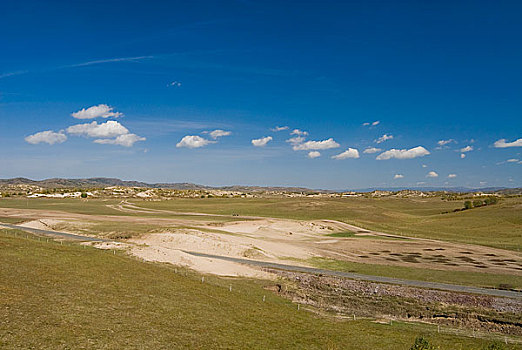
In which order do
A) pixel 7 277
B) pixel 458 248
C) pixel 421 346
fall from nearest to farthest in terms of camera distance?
pixel 421 346 → pixel 7 277 → pixel 458 248

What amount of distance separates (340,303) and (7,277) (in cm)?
2839

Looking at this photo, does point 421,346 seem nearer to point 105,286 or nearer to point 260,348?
point 260,348

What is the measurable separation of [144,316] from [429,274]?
137ft

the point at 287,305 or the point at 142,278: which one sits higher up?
the point at 142,278

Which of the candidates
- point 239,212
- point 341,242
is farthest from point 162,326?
point 239,212

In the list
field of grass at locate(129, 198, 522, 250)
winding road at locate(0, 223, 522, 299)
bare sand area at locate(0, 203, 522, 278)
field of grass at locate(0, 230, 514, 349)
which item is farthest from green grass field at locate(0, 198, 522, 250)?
field of grass at locate(0, 230, 514, 349)

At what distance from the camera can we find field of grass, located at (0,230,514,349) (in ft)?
62.7

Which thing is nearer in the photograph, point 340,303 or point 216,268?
point 340,303

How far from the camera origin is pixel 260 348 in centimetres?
2088

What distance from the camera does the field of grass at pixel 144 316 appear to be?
1911cm

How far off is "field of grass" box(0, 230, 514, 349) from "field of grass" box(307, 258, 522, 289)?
20.3 m

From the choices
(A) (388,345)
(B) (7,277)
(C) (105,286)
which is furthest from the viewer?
(C) (105,286)

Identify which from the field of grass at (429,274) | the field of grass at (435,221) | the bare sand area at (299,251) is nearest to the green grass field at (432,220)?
the field of grass at (435,221)

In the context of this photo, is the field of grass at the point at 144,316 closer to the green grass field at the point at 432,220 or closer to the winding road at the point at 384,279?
the winding road at the point at 384,279
